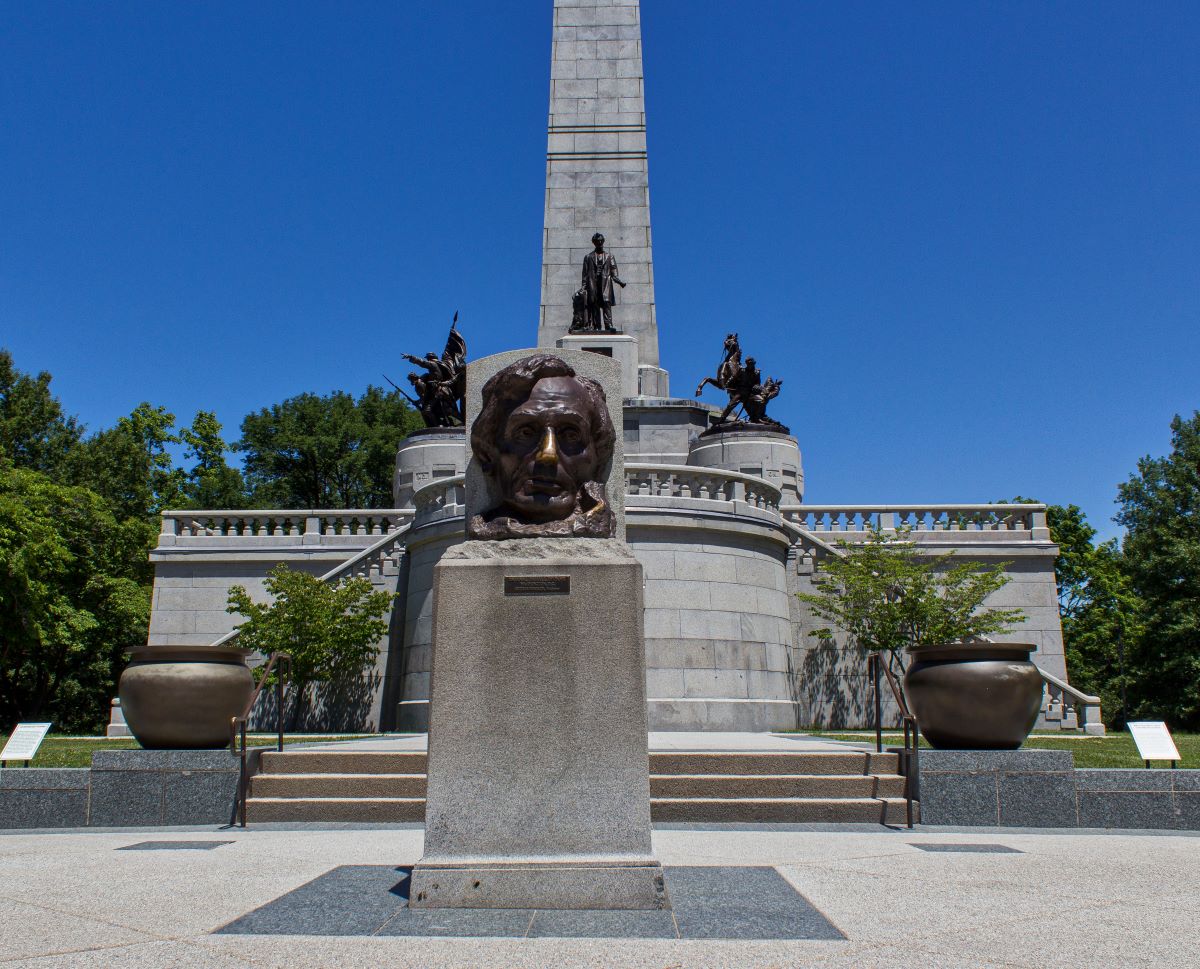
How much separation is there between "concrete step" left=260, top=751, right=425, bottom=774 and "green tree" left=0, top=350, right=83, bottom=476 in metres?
39.5

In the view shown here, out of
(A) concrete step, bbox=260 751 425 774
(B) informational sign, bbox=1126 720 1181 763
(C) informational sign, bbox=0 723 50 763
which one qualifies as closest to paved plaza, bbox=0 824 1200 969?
(B) informational sign, bbox=1126 720 1181 763

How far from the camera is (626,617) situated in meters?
5.74

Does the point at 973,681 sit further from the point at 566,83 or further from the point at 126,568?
the point at 126,568

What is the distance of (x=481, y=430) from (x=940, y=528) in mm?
22580

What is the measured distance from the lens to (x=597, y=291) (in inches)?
1182

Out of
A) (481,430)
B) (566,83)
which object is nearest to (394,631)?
(481,430)

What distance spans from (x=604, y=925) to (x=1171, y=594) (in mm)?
38839

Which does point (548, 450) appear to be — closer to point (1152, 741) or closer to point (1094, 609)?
point (1152, 741)

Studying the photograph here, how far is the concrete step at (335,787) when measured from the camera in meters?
9.81

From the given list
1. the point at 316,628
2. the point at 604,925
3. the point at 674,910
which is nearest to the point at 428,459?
the point at 316,628

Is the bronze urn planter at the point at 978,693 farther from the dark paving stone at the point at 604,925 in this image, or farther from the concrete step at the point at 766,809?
the dark paving stone at the point at 604,925

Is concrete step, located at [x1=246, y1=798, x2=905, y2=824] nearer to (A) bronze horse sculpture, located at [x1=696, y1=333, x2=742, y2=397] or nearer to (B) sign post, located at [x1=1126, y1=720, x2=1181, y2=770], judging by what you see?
(B) sign post, located at [x1=1126, y1=720, x2=1181, y2=770]

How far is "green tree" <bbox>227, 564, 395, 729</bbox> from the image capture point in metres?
21.9

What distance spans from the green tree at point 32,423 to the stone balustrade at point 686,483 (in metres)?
34.5
